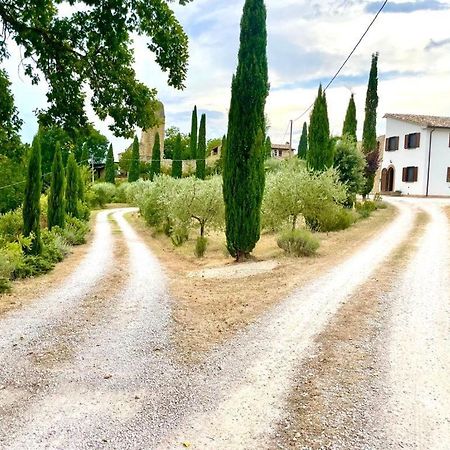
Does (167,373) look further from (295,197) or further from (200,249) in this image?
(200,249)

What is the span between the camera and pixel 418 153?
119 feet

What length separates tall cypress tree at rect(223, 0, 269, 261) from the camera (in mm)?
13945

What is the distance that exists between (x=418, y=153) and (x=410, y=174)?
212 centimetres

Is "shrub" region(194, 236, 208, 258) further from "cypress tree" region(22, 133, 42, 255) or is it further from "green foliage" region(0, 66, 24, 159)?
"green foliage" region(0, 66, 24, 159)

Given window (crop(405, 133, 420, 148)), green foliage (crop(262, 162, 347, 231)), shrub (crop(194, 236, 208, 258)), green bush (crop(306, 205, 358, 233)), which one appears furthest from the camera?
window (crop(405, 133, 420, 148))

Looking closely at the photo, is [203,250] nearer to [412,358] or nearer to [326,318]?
[326,318]

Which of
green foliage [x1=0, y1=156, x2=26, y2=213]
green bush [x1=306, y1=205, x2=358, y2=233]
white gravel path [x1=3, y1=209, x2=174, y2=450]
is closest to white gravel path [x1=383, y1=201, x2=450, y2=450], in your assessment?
white gravel path [x1=3, y1=209, x2=174, y2=450]

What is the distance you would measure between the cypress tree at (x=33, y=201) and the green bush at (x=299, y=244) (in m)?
8.82

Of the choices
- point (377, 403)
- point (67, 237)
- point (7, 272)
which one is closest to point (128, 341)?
point (377, 403)

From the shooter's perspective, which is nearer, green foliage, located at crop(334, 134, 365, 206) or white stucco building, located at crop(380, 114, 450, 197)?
green foliage, located at crop(334, 134, 365, 206)

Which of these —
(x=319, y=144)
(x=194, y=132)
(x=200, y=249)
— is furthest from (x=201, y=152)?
(x=200, y=249)

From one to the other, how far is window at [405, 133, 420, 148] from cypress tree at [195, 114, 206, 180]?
71.0ft

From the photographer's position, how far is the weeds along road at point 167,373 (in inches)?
155

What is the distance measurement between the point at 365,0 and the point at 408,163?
27.7m
